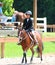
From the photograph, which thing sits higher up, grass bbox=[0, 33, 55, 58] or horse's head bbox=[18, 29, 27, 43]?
horse's head bbox=[18, 29, 27, 43]

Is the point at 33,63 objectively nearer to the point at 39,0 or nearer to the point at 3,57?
the point at 3,57

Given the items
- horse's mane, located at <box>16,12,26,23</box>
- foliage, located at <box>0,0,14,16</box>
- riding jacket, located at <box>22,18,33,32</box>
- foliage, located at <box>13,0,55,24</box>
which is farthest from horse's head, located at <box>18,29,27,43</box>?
foliage, located at <box>13,0,55,24</box>

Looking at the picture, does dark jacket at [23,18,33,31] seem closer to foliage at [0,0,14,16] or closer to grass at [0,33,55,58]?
grass at [0,33,55,58]

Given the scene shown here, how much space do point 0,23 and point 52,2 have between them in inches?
1479

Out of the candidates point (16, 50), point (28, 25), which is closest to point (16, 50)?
point (16, 50)

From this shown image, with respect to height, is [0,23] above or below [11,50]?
above

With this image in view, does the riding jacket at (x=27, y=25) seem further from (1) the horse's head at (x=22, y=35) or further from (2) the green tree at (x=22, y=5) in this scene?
(2) the green tree at (x=22, y=5)

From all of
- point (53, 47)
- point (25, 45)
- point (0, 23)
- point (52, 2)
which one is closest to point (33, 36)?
point (25, 45)

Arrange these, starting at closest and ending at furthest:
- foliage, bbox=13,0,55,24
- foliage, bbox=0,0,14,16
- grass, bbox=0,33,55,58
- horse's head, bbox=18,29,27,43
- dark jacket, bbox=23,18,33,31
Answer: horse's head, bbox=18,29,27,43
dark jacket, bbox=23,18,33,31
grass, bbox=0,33,55,58
foliage, bbox=0,0,14,16
foliage, bbox=13,0,55,24

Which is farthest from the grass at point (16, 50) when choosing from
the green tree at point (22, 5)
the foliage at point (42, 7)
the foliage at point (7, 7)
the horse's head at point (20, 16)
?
the green tree at point (22, 5)

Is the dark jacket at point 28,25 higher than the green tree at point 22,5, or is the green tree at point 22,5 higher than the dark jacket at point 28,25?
the dark jacket at point 28,25

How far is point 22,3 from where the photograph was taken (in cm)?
5688

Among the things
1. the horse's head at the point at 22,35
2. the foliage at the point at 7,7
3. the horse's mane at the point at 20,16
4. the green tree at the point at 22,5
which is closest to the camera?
the horse's head at the point at 22,35

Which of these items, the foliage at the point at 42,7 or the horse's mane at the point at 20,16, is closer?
the horse's mane at the point at 20,16
